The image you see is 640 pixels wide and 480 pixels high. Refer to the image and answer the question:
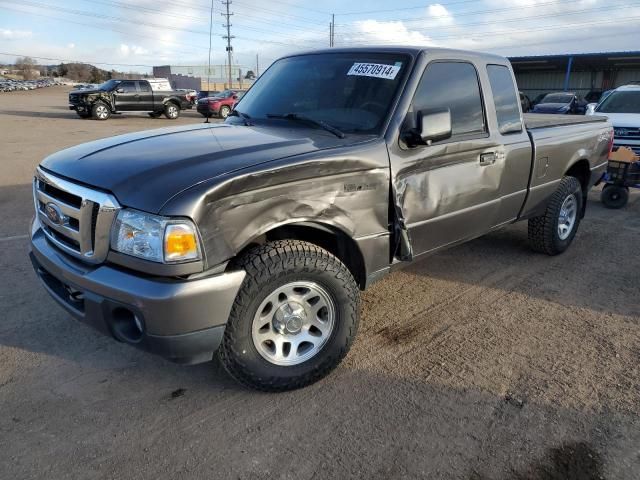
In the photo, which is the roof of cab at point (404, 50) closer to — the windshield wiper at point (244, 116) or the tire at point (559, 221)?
the windshield wiper at point (244, 116)

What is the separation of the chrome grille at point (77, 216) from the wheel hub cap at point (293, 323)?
0.88 metres

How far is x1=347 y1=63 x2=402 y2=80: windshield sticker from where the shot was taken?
3.49m

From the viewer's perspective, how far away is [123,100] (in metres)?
25.1

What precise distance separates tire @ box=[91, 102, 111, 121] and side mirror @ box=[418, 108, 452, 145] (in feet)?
80.2

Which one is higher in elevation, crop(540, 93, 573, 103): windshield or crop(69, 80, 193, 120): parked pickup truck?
crop(540, 93, 573, 103): windshield

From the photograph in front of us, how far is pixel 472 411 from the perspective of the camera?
9.09 feet

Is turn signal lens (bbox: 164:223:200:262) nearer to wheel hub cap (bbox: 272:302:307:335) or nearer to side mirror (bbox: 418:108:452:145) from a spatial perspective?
wheel hub cap (bbox: 272:302:307:335)

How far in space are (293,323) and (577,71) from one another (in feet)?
144

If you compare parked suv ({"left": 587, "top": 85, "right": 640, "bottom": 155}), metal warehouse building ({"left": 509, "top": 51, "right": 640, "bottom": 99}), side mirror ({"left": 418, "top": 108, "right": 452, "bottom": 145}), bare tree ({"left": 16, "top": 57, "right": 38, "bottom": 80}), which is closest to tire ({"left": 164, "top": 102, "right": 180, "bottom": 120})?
parked suv ({"left": 587, "top": 85, "right": 640, "bottom": 155})

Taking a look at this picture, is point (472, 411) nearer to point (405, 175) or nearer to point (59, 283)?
point (405, 175)

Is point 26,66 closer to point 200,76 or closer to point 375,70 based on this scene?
point 200,76

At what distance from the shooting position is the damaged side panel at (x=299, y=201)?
243 centimetres

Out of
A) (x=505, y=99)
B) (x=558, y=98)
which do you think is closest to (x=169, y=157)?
(x=505, y=99)

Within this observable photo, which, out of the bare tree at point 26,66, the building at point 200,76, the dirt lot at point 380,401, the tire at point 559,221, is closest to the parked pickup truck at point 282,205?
the dirt lot at point 380,401
